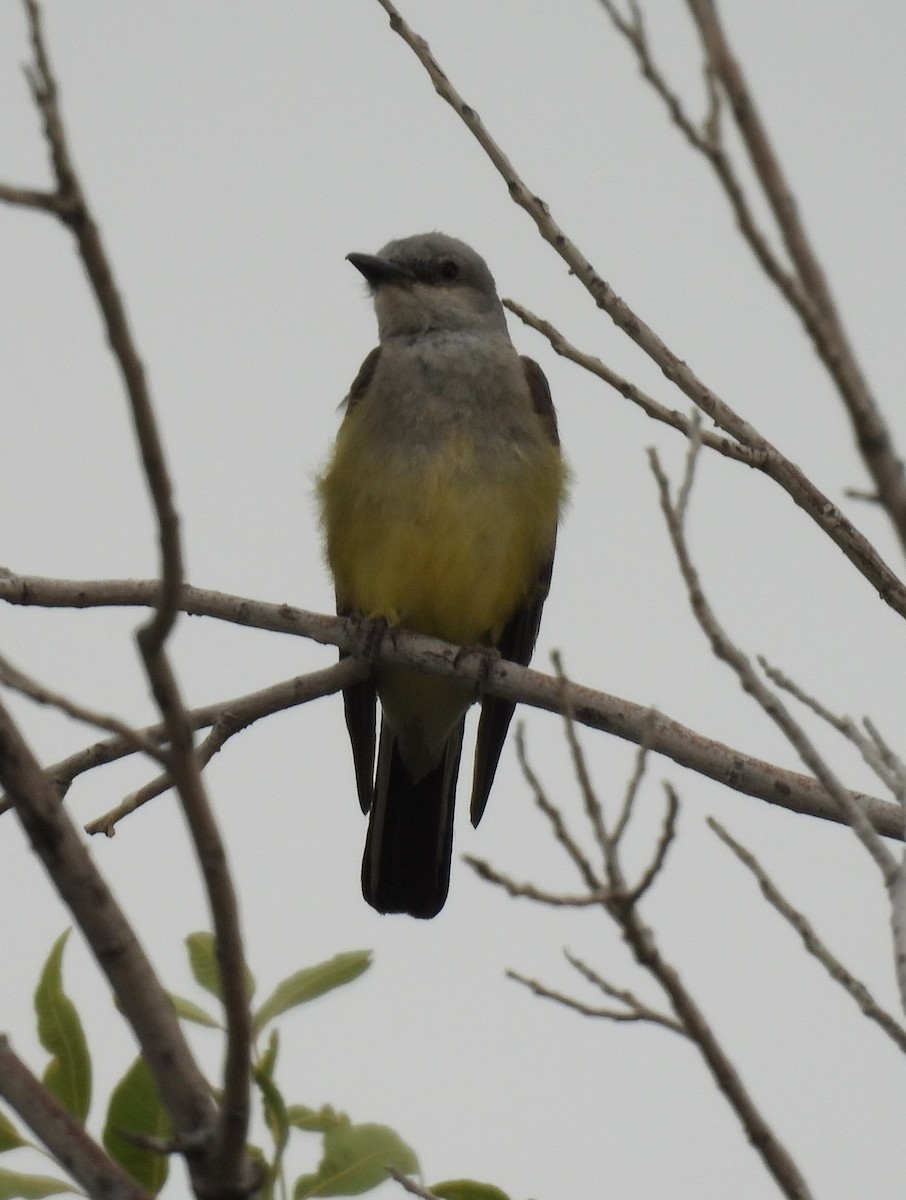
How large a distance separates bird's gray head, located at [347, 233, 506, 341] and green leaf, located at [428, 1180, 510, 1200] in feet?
17.0

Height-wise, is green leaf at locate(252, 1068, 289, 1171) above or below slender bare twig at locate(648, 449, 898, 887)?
below

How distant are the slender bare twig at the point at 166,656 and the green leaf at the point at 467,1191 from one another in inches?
27.0

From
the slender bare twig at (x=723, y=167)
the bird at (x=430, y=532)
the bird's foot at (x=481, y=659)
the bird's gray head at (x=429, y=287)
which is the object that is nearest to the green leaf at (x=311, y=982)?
the slender bare twig at (x=723, y=167)

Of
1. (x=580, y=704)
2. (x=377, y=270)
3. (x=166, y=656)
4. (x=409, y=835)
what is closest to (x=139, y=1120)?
(x=166, y=656)

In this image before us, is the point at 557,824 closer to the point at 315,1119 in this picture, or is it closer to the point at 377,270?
the point at 315,1119

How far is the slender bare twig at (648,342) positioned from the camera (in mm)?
3730

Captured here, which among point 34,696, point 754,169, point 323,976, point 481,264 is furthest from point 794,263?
point 481,264

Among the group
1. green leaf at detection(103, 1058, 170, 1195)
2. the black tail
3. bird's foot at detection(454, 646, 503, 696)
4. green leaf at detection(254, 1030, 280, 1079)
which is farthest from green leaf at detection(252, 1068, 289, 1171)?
the black tail

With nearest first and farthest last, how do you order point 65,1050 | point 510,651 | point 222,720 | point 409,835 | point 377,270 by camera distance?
1. point 65,1050
2. point 222,720
3. point 510,651
4. point 409,835
5. point 377,270

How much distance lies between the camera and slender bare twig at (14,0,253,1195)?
1.88 meters

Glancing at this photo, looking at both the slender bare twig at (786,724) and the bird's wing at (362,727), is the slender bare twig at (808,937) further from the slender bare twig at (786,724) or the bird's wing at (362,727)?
the bird's wing at (362,727)

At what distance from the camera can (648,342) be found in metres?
3.77

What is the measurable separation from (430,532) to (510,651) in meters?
0.81

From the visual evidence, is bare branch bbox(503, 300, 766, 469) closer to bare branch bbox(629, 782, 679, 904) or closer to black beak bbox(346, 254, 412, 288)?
bare branch bbox(629, 782, 679, 904)
